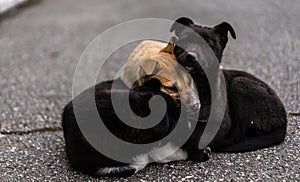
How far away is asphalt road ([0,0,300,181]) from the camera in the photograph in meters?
3.95

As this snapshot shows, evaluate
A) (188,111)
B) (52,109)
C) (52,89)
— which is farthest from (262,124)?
(52,89)

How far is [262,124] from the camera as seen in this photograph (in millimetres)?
4211

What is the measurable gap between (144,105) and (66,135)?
2.32 ft

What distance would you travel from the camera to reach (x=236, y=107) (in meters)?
4.28

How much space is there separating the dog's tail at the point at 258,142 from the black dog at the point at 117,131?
20.0 inches

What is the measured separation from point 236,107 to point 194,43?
0.72 m

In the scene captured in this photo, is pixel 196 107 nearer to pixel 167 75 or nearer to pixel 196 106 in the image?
pixel 196 106

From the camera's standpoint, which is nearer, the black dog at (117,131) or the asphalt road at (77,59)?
the black dog at (117,131)

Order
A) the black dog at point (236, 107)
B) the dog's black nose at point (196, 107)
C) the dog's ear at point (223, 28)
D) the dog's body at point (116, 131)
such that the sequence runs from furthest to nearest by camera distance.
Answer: the dog's ear at point (223, 28) < the black dog at point (236, 107) < the dog's black nose at point (196, 107) < the dog's body at point (116, 131)

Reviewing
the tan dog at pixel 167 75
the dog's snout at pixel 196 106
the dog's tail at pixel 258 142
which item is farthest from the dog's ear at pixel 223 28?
the dog's tail at pixel 258 142

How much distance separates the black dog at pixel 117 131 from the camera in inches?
147

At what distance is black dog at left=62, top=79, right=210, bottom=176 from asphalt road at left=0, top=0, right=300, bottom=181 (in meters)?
0.11

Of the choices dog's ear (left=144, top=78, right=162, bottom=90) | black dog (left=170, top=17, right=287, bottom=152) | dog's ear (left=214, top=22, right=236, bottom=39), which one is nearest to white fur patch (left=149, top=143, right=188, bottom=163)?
black dog (left=170, top=17, right=287, bottom=152)

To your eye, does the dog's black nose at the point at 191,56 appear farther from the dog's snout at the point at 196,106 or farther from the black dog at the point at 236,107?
the dog's snout at the point at 196,106
